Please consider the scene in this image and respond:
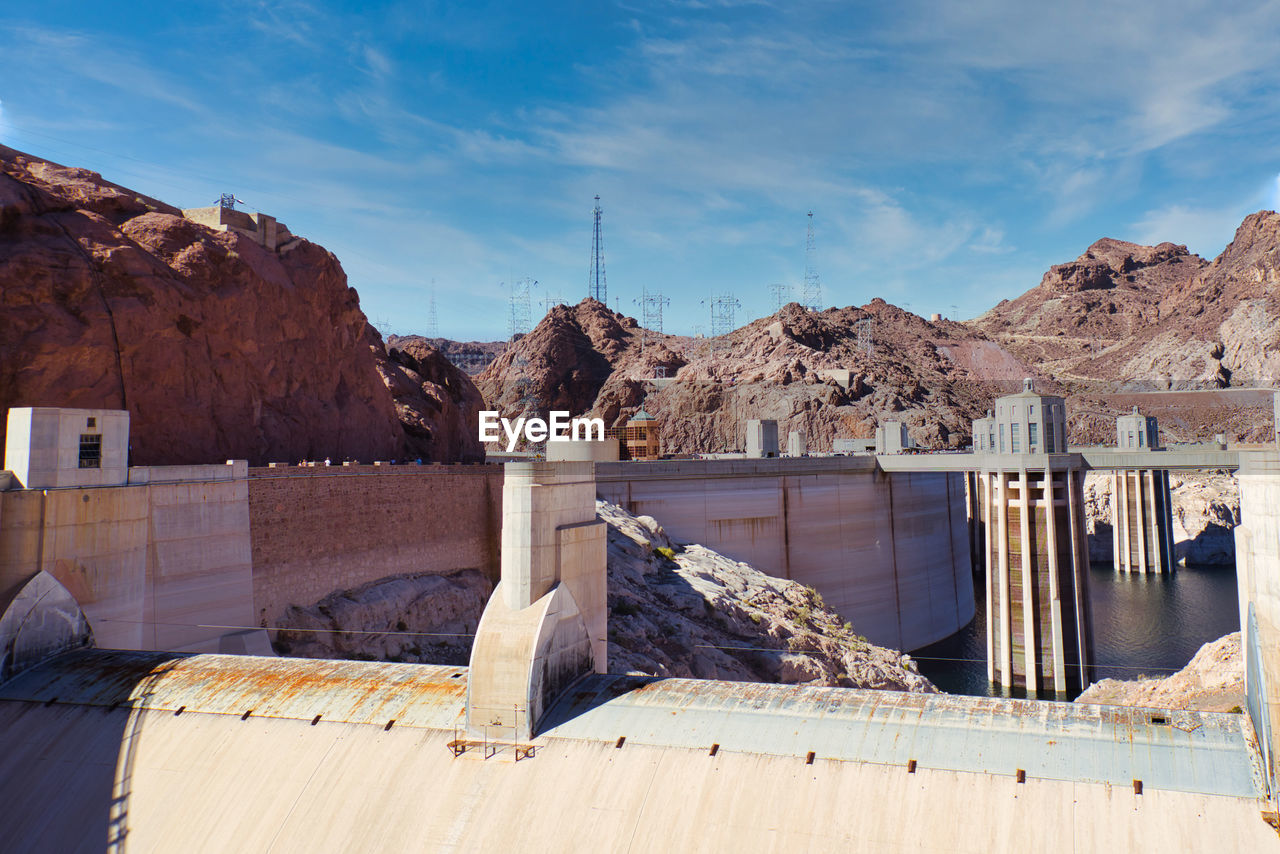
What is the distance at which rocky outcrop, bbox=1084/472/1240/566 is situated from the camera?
88375 millimetres

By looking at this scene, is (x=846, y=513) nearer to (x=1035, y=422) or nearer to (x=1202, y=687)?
(x=1035, y=422)

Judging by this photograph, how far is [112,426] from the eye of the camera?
936 inches

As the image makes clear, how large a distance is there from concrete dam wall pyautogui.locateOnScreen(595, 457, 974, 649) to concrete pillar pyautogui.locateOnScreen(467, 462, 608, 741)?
25.3 meters

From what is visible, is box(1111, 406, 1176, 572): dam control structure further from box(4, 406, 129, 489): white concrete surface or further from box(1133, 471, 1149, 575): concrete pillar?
box(4, 406, 129, 489): white concrete surface

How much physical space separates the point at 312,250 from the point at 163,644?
20613 millimetres

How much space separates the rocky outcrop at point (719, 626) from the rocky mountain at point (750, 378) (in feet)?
179

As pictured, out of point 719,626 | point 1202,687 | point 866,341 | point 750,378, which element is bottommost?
point 1202,687

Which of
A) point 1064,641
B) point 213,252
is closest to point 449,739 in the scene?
point 213,252

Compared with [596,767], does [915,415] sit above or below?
above

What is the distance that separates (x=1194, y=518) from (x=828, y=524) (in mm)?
60960

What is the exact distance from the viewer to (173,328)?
1190 inches

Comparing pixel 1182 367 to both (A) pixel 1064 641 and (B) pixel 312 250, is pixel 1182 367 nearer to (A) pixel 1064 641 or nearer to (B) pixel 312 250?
(A) pixel 1064 641

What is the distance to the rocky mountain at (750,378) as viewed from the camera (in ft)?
316

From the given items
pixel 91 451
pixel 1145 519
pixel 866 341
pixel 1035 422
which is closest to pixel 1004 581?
pixel 1035 422
